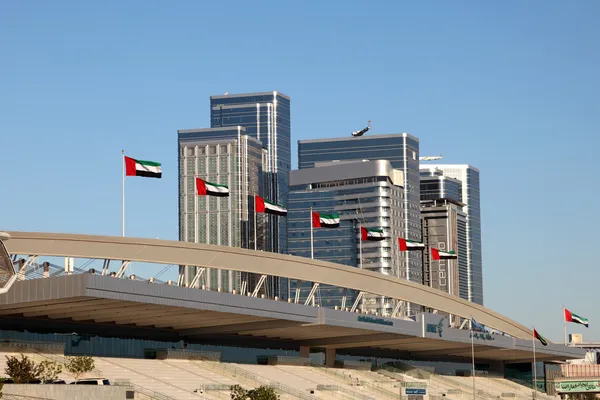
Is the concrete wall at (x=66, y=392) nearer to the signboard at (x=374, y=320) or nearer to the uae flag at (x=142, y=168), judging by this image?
the uae flag at (x=142, y=168)

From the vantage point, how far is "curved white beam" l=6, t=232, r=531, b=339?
72.1 m

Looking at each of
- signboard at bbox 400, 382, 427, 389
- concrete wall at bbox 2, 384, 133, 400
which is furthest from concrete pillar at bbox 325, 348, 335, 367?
concrete wall at bbox 2, 384, 133, 400

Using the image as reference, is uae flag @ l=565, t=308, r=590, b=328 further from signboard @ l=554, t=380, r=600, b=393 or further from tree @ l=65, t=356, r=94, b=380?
tree @ l=65, t=356, r=94, b=380

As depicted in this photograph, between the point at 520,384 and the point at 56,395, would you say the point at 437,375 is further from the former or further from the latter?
the point at 56,395

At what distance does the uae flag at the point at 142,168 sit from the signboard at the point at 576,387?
7594 centimetres

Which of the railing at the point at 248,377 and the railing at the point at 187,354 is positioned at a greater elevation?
the railing at the point at 187,354

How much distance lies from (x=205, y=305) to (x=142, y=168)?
37.0 feet

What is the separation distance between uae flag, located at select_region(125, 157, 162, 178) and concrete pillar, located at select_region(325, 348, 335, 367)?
32.8 m

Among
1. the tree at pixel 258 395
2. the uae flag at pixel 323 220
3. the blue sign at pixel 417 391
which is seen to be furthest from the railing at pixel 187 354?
the tree at pixel 258 395

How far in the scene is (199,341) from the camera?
8912 centimetres

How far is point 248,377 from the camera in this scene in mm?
84750

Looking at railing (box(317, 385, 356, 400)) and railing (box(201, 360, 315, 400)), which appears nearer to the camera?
railing (box(201, 360, 315, 400))

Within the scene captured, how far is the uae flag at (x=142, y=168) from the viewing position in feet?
247

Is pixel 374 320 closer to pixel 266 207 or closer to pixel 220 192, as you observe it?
pixel 266 207
